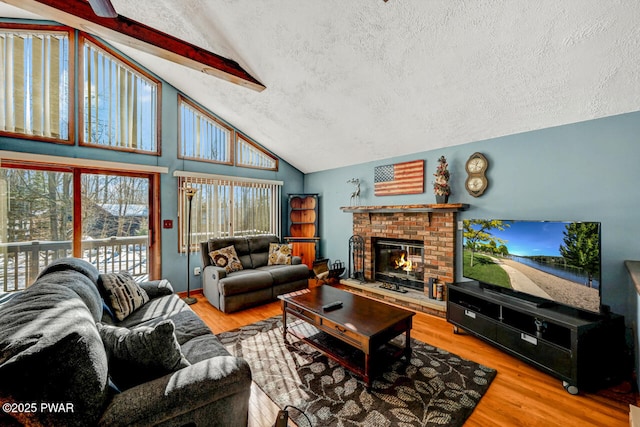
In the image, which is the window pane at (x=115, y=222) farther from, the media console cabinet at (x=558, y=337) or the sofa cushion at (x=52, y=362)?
the media console cabinet at (x=558, y=337)

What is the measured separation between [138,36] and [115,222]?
256 cm

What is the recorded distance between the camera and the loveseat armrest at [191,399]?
1030 mm

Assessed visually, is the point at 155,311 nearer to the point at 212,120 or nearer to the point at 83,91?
the point at 83,91

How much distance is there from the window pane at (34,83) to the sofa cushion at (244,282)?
290cm

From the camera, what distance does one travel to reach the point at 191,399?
1149 millimetres

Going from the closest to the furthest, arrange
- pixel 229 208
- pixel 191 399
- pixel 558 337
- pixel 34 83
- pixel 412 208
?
pixel 191 399, pixel 558 337, pixel 34 83, pixel 412 208, pixel 229 208

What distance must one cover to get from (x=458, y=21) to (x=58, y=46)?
190 inches

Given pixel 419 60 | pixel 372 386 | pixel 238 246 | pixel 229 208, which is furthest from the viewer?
pixel 229 208

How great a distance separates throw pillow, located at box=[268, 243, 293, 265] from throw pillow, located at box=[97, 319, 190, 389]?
3.10 m

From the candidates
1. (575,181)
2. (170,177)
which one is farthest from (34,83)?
(575,181)

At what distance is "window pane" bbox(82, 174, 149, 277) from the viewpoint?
3617mm

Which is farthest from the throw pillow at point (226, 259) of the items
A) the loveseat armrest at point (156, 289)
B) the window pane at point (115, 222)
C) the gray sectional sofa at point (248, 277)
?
the window pane at point (115, 222)

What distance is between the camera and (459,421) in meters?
1.66

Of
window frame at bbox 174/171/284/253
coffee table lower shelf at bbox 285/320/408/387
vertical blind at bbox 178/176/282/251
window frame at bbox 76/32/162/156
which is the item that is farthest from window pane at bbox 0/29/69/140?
coffee table lower shelf at bbox 285/320/408/387
